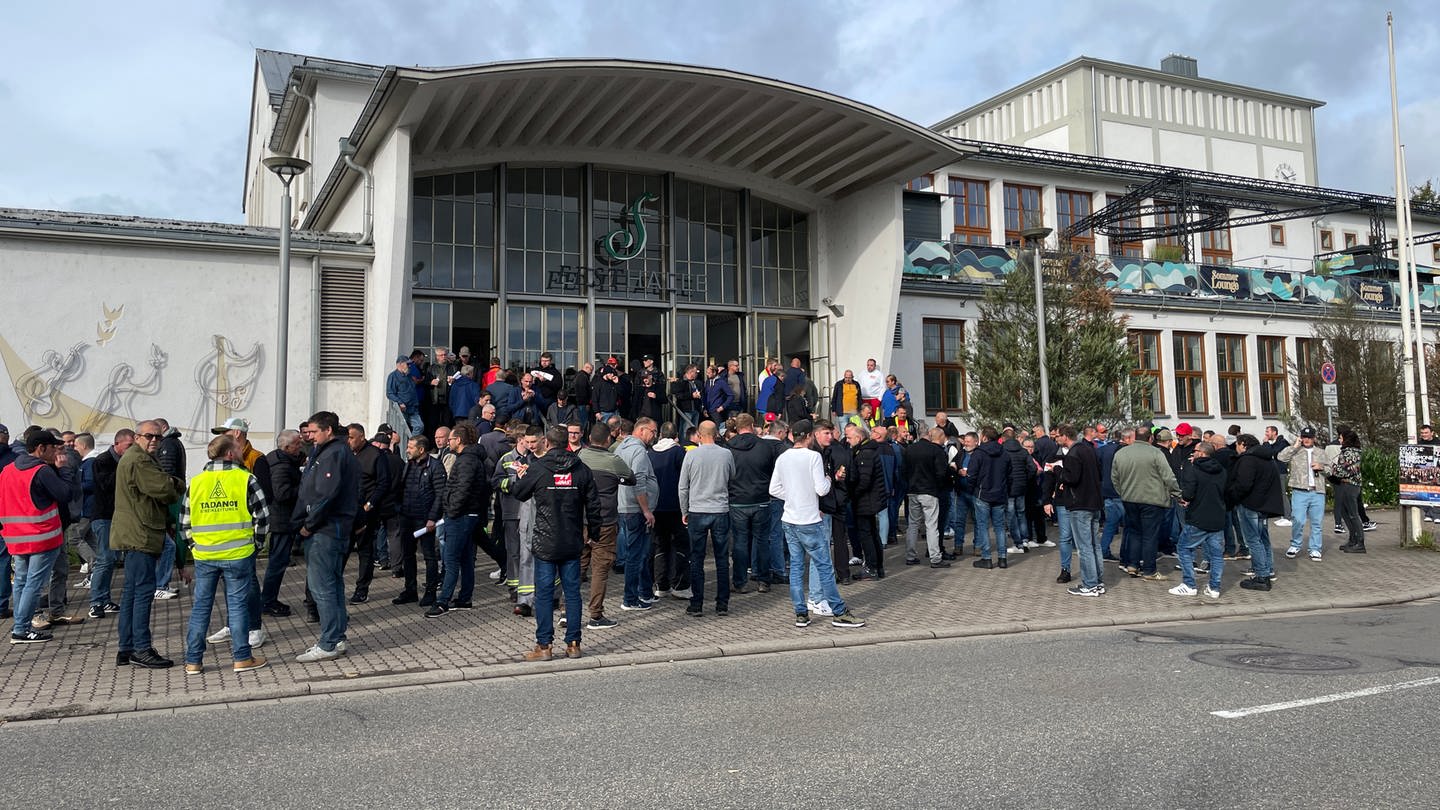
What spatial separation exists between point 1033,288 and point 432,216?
1274 centimetres

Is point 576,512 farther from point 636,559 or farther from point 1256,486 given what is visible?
point 1256,486

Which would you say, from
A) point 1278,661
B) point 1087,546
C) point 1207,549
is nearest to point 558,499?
point 1278,661

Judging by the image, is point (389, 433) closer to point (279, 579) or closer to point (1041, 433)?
point (279, 579)

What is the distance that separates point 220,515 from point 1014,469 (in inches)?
391

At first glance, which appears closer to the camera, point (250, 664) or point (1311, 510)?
point (250, 664)

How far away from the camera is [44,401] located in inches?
648

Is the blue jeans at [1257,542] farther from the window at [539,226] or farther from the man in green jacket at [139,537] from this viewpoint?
the window at [539,226]

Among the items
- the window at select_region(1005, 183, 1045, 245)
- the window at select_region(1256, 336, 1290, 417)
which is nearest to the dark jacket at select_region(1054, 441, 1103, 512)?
the window at select_region(1005, 183, 1045, 245)

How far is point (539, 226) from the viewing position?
22.2 m

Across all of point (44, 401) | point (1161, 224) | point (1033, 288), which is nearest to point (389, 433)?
point (44, 401)

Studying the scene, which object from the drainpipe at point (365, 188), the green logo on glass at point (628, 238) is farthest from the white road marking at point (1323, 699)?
the green logo on glass at point (628, 238)

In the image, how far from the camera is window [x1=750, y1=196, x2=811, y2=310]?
79.4 ft

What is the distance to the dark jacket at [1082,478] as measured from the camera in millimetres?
11664

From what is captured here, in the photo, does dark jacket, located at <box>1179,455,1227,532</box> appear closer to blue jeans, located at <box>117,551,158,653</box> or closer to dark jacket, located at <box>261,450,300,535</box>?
dark jacket, located at <box>261,450,300,535</box>
